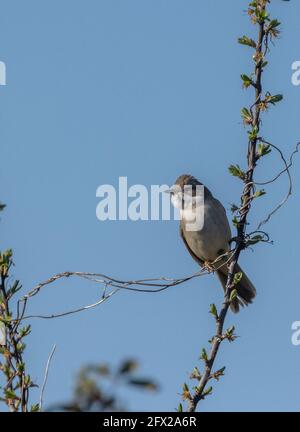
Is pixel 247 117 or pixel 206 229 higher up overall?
pixel 206 229

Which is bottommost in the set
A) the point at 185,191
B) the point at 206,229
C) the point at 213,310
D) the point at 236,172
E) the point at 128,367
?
the point at 128,367

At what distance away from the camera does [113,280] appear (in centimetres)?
399

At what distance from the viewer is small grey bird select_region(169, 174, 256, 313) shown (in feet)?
24.2

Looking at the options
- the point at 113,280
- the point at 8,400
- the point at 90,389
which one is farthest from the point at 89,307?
the point at 90,389

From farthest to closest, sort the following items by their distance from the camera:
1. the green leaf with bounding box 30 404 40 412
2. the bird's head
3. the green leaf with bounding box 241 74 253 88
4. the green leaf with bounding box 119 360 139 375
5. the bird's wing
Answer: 1. the bird's wing
2. the bird's head
3. the green leaf with bounding box 241 74 253 88
4. the green leaf with bounding box 30 404 40 412
5. the green leaf with bounding box 119 360 139 375

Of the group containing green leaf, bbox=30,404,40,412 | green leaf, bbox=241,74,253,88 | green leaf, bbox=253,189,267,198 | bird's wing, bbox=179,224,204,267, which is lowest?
green leaf, bbox=30,404,40,412

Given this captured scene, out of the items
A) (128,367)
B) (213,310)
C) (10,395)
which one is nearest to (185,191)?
(213,310)

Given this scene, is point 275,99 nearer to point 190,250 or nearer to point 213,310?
point 213,310

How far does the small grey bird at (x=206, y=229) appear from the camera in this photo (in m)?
7.36

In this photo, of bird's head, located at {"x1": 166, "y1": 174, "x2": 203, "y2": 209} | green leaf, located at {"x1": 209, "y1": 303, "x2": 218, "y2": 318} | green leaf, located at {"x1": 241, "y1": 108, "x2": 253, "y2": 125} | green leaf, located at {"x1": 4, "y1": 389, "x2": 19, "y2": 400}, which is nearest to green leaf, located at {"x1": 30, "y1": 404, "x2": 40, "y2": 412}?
green leaf, located at {"x1": 4, "y1": 389, "x2": 19, "y2": 400}

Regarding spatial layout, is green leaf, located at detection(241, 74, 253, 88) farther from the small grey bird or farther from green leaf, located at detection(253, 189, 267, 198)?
the small grey bird

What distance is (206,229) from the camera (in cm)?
761

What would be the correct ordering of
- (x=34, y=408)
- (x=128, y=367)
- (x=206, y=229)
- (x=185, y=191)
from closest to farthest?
(x=128, y=367)
(x=34, y=408)
(x=206, y=229)
(x=185, y=191)
